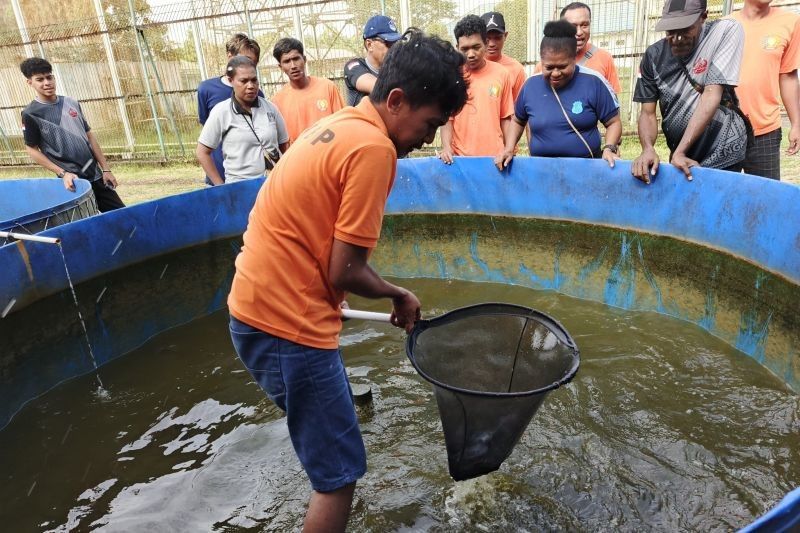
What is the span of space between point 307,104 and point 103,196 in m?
→ 2.35

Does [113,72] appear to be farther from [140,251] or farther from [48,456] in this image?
[48,456]

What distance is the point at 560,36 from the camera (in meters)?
3.79

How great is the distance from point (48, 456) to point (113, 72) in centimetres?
1038

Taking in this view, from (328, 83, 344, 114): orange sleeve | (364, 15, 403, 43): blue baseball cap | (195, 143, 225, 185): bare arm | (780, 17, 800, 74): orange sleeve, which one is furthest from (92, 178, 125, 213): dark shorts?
(780, 17, 800, 74): orange sleeve

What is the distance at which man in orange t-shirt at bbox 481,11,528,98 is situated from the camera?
4.86 meters

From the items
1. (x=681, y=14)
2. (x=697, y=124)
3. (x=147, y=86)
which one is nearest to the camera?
(x=681, y=14)

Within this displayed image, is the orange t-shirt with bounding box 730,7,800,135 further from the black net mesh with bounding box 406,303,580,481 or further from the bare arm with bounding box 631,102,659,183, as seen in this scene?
the black net mesh with bounding box 406,303,580,481

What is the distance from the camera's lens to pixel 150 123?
36.4 ft

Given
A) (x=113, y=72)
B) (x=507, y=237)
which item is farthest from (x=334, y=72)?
(x=507, y=237)

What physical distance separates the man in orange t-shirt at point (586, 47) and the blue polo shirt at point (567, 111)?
55 centimetres

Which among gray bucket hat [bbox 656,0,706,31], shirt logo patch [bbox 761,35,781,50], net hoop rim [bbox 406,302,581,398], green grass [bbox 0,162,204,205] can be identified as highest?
gray bucket hat [bbox 656,0,706,31]

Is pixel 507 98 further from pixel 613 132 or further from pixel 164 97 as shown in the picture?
pixel 164 97

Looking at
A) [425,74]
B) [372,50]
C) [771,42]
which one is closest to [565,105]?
[771,42]

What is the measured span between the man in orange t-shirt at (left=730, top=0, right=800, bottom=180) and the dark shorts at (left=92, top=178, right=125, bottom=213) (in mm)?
5619
